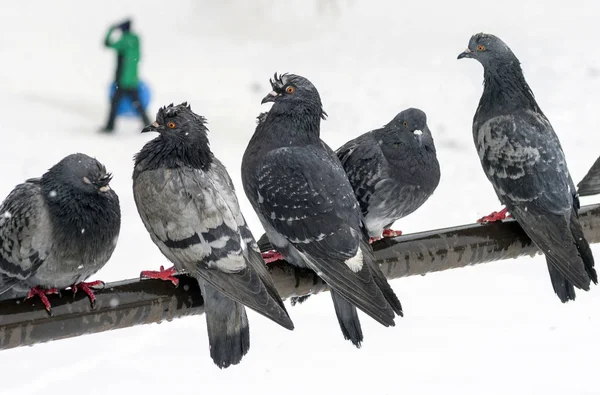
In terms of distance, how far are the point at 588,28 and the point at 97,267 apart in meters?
12.2

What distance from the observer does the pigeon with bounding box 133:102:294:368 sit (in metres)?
3.28

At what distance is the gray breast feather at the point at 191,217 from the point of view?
3312 millimetres

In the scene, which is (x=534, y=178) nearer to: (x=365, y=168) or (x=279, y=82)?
(x=365, y=168)

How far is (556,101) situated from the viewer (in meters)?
12.2

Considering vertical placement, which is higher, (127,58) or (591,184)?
(591,184)

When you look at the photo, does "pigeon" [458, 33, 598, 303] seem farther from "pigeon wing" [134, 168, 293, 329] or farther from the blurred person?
the blurred person

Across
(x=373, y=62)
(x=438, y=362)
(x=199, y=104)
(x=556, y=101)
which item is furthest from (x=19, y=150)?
(x=438, y=362)

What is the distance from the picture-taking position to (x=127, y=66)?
1105cm

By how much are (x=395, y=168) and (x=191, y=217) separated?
121 cm

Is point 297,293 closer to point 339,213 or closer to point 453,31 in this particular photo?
point 339,213

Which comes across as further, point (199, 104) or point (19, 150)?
point (199, 104)

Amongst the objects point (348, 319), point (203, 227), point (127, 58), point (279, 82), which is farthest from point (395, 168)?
point (127, 58)

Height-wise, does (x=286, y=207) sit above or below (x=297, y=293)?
above

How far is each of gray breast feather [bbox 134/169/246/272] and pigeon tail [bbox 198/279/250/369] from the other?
131 mm
